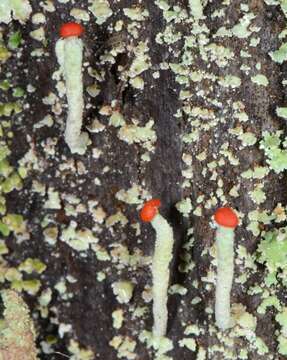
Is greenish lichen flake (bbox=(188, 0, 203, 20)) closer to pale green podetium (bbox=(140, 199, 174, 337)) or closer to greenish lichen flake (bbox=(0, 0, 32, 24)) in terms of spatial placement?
greenish lichen flake (bbox=(0, 0, 32, 24))

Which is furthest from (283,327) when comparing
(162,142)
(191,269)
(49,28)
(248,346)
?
(49,28)

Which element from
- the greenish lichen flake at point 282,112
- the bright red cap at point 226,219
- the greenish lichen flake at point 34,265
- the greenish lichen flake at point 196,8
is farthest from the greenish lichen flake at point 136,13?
the greenish lichen flake at point 34,265

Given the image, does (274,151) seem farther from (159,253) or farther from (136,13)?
(136,13)

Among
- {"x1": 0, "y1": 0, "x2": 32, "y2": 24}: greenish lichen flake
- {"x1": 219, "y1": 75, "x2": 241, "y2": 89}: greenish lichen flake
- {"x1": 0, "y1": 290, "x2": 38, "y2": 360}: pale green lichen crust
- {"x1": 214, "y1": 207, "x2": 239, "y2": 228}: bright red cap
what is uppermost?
{"x1": 0, "y1": 0, "x2": 32, "y2": 24}: greenish lichen flake

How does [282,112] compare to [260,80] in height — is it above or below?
below

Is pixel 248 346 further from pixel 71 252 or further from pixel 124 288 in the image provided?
pixel 71 252

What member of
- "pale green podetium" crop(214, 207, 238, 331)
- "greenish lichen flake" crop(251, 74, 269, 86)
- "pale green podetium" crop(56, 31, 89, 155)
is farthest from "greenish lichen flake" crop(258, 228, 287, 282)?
"pale green podetium" crop(56, 31, 89, 155)

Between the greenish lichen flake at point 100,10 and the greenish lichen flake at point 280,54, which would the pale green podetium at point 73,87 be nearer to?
the greenish lichen flake at point 100,10

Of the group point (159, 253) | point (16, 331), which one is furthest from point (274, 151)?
point (16, 331)
